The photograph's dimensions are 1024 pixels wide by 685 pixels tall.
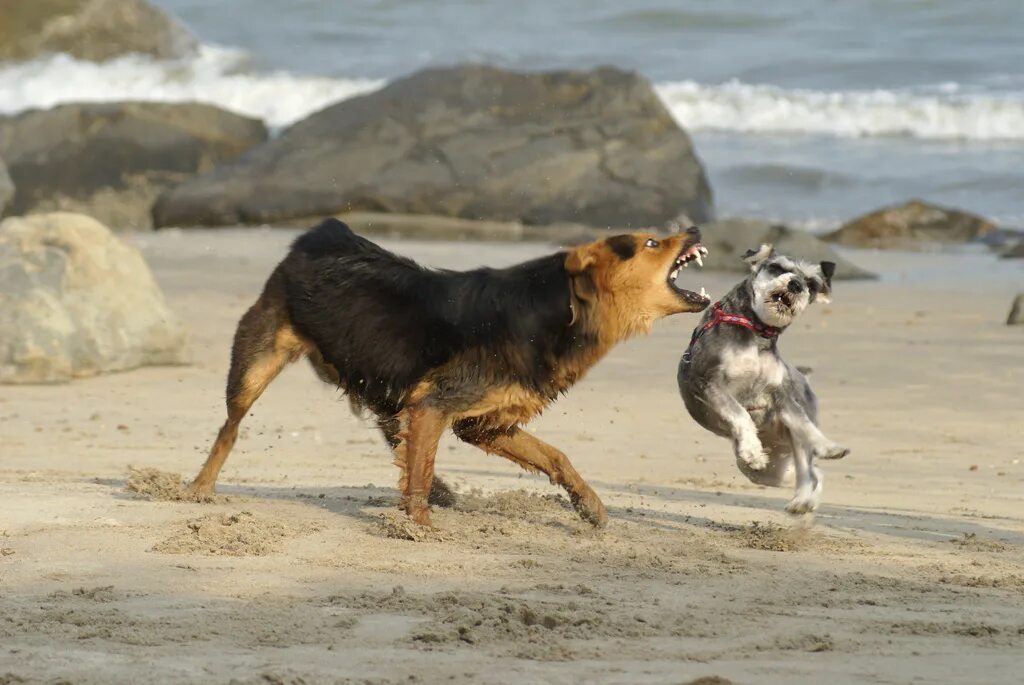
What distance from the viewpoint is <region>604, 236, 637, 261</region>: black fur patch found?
7117 mm

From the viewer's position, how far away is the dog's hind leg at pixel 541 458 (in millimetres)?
7387

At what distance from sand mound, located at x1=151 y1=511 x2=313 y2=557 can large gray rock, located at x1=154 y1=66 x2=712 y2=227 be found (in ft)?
43.6

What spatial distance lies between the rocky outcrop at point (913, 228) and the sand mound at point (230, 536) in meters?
13.7

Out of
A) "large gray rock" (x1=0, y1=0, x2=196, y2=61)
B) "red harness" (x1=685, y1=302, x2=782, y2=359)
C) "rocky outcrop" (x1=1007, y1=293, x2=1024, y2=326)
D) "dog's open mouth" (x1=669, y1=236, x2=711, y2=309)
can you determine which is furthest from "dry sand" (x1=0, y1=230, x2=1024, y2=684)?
"large gray rock" (x1=0, y1=0, x2=196, y2=61)

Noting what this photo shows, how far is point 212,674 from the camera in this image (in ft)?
15.8

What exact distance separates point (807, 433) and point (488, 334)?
1.50 meters

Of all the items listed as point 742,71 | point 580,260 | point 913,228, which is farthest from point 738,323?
point 742,71

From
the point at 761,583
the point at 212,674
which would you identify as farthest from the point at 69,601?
the point at 761,583

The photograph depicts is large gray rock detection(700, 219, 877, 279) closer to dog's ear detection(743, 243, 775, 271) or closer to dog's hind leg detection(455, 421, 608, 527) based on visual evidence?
dog's ear detection(743, 243, 775, 271)

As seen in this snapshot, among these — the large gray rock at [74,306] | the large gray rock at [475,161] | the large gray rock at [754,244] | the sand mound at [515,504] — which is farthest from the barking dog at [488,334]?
the large gray rock at [475,161]

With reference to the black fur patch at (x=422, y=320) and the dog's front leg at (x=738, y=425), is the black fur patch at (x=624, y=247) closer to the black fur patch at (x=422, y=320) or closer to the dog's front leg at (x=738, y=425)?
the black fur patch at (x=422, y=320)

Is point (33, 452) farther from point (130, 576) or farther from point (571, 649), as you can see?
point (571, 649)

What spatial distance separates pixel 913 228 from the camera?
20.3 meters

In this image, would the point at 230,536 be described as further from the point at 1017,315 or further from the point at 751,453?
the point at 1017,315
